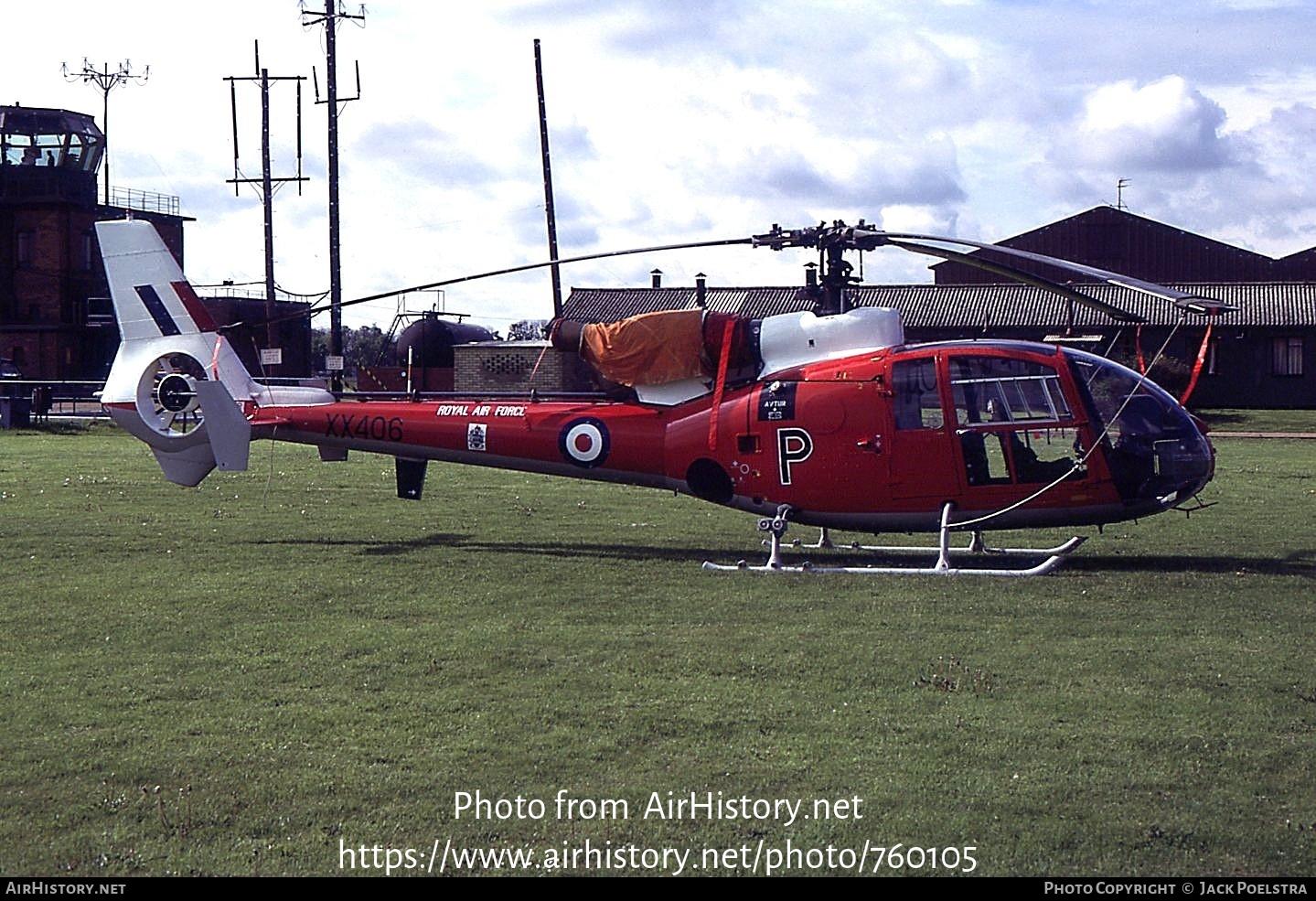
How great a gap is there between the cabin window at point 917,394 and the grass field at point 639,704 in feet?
4.62

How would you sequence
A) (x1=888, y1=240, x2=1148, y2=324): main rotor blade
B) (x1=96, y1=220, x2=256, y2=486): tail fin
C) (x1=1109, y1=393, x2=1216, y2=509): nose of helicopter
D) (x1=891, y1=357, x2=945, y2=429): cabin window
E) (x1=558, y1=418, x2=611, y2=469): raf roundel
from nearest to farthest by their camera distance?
(x1=888, y1=240, x2=1148, y2=324): main rotor blade < (x1=1109, y1=393, x2=1216, y2=509): nose of helicopter < (x1=891, y1=357, x2=945, y2=429): cabin window < (x1=558, y1=418, x2=611, y2=469): raf roundel < (x1=96, y1=220, x2=256, y2=486): tail fin

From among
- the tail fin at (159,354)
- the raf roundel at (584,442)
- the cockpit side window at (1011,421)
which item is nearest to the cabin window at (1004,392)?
the cockpit side window at (1011,421)

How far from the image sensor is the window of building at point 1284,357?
1825 inches

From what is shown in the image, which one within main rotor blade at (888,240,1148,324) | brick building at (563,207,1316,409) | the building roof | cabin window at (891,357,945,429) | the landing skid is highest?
the building roof

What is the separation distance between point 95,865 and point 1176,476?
928 centimetres

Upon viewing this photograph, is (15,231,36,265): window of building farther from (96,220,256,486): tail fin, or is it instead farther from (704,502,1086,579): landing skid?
(704,502,1086,579): landing skid

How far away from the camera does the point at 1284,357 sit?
152 ft

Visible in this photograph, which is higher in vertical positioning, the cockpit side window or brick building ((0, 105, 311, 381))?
brick building ((0, 105, 311, 381))

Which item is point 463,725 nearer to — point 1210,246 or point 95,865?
point 95,865

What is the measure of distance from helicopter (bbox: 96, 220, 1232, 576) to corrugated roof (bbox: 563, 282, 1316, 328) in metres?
30.4

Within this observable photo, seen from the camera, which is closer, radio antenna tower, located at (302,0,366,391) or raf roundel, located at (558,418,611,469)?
raf roundel, located at (558,418,611,469)

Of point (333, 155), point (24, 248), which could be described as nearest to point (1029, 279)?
point (333, 155)

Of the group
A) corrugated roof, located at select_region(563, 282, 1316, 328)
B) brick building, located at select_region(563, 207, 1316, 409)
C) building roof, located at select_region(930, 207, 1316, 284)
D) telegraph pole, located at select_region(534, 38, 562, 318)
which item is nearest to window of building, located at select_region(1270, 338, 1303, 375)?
brick building, located at select_region(563, 207, 1316, 409)

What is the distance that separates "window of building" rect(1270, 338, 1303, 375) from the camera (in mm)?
46344
